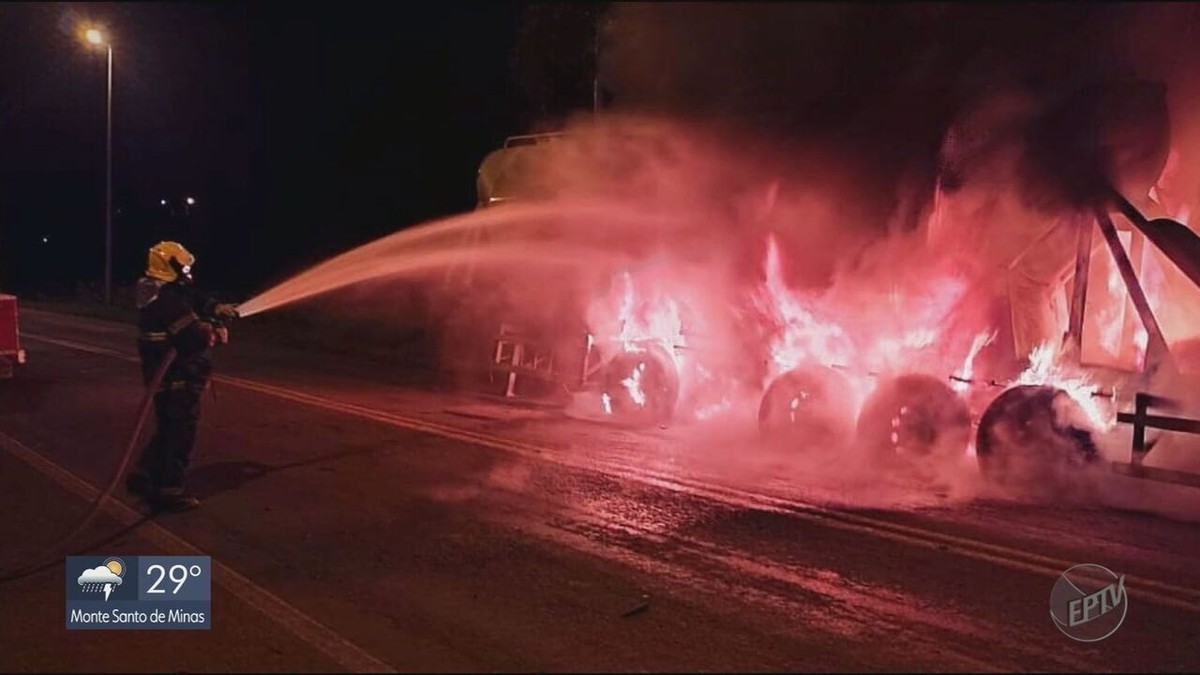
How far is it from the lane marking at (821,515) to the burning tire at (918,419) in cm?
179

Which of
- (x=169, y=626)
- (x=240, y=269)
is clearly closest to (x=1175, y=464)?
(x=169, y=626)

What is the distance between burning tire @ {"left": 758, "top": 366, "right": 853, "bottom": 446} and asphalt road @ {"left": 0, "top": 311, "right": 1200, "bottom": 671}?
35cm

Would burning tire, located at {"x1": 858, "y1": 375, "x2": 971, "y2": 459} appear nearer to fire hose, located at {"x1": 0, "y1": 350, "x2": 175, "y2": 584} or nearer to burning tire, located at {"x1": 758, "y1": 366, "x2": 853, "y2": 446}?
burning tire, located at {"x1": 758, "y1": 366, "x2": 853, "y2": 446}

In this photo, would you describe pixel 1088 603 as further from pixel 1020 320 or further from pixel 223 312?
pixel 223 312

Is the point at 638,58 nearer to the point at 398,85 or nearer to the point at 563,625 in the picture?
the point at 563,625

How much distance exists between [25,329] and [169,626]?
21.6 m

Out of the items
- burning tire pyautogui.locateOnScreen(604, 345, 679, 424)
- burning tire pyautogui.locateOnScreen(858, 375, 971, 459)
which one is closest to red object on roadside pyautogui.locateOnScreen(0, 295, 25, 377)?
burning tire pyautogui.locateOnScreen(604, 345, 679, 424)

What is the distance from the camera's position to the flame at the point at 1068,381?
8.21 metres

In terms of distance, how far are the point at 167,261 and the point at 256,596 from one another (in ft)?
9.42

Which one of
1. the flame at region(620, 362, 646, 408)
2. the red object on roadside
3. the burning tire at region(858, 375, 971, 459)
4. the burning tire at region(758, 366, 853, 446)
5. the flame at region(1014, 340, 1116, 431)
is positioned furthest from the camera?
the red object on roadside
